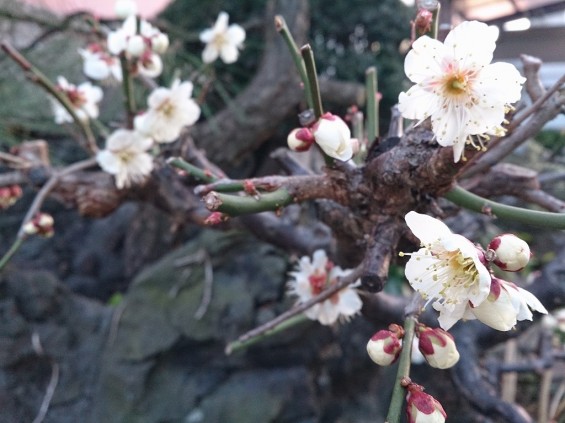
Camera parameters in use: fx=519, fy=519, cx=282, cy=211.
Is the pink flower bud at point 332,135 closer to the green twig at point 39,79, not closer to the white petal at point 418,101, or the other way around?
the white petal at point 418,101

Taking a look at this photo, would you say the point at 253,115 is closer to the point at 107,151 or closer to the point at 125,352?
the point at 125,352

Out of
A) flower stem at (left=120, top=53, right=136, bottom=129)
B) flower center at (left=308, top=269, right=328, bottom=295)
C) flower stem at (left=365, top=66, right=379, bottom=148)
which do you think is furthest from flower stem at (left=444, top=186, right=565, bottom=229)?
flower stem at (left=120, top=53, right=136, bottom=129)

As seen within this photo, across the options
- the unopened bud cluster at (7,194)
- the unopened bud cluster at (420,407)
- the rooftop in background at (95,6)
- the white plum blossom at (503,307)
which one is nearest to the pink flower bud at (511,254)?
the white plum blossom at (503,307)

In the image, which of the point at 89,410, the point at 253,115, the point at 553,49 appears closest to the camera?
the point at 89,410

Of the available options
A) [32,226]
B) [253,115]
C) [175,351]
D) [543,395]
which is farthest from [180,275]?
[543,395]

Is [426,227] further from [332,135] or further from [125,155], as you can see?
[125,155]

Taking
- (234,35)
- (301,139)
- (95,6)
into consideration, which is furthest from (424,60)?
(95,6)
